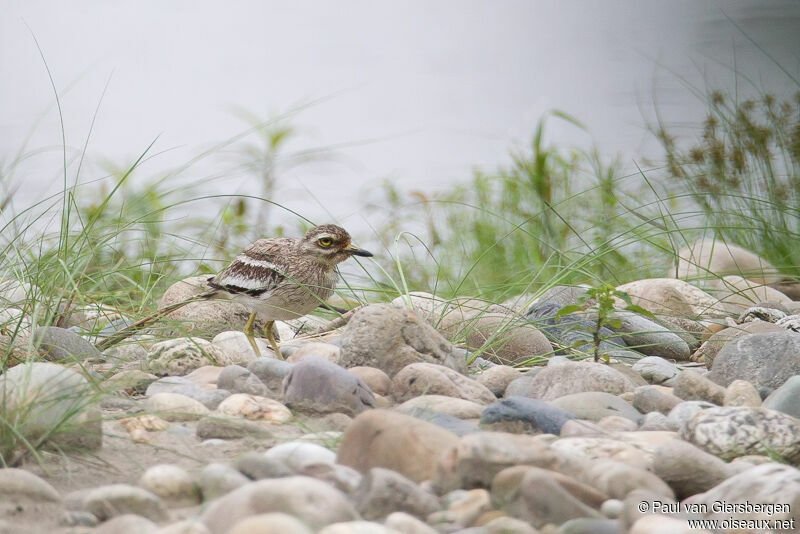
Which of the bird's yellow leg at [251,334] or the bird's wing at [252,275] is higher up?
the bird's wing at [252,275]

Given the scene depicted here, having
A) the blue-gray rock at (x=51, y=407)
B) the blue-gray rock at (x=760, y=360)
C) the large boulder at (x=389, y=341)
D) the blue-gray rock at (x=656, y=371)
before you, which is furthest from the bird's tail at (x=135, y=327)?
the blue-gray rock at (x=760, y=360)

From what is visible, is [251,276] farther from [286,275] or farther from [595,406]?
[595,406]

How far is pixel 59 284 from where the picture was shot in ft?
12.9

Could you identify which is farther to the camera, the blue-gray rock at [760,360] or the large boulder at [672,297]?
the large boulder at [672,297]

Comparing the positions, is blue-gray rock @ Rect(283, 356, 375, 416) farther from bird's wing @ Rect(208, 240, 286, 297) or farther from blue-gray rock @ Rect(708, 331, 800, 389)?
blue-gray rock @ Rect(708, 331, 800, 389)

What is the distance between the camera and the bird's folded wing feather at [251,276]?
4.00 meters

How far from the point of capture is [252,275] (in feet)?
13.3

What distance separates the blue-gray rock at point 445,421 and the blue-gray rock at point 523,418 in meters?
A: 0.07

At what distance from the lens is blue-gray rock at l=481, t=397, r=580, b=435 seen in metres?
2.69

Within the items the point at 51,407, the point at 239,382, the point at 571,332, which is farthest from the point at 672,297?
the point at 51,407

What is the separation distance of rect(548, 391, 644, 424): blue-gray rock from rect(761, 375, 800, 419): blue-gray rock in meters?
0.44

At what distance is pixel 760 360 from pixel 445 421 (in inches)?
59.5

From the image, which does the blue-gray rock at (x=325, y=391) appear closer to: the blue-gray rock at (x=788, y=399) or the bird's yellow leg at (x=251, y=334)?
the bird's yellow leg at (x=251, y=334)

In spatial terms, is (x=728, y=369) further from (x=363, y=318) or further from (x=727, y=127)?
(x=727, y=127)
